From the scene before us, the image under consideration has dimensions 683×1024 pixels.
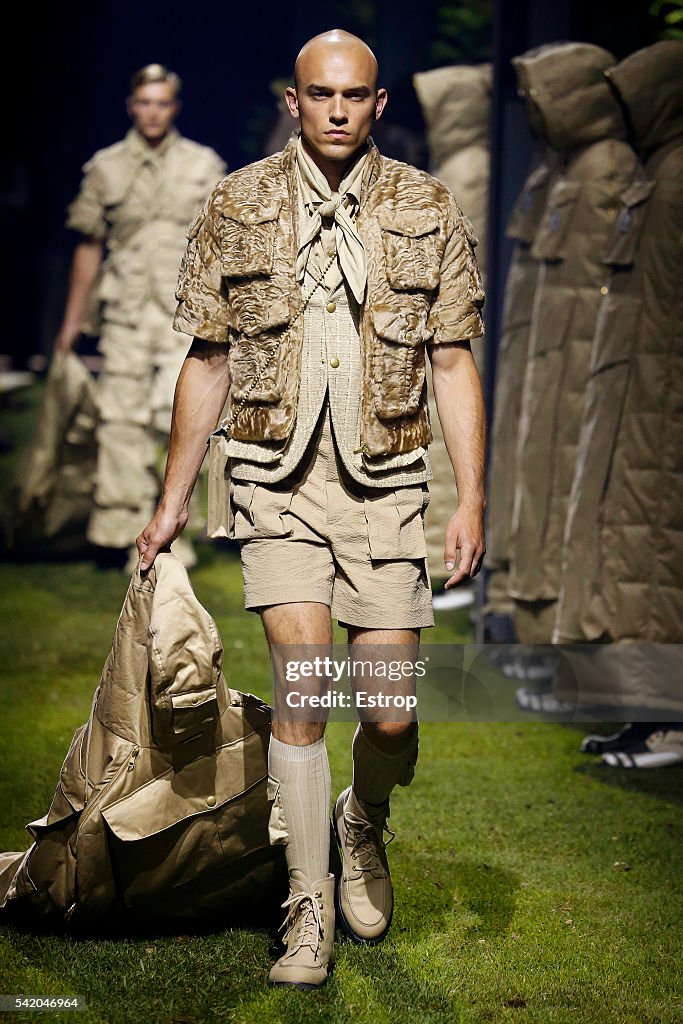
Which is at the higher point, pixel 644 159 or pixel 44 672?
pixel 644 159

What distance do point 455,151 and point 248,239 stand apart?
3078 mm

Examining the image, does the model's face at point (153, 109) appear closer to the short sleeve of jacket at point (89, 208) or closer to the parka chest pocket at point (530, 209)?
the short sleeve of jacket at point (89, 208)

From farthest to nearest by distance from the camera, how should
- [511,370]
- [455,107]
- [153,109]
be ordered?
[153,109] → [455,107] → [511,370]

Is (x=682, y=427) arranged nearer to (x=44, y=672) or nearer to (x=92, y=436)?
(x=44, y=672)

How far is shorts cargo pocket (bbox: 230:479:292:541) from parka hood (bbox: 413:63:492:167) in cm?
276

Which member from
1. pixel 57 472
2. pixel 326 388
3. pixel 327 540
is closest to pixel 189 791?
pixel 327 540

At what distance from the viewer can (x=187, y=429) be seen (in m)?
2.93

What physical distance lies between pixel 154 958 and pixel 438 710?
1796mm

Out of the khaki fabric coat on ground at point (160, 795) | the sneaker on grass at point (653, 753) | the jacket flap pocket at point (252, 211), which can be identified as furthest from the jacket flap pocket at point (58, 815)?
the sneaker on grass at point (653, 753)

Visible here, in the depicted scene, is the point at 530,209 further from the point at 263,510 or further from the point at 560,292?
the point at 263,510

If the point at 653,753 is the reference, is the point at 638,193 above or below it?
above

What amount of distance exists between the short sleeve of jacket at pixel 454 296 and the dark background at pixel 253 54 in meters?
1.79

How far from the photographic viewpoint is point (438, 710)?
14.8 feet

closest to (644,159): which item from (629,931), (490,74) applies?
(490,74)
